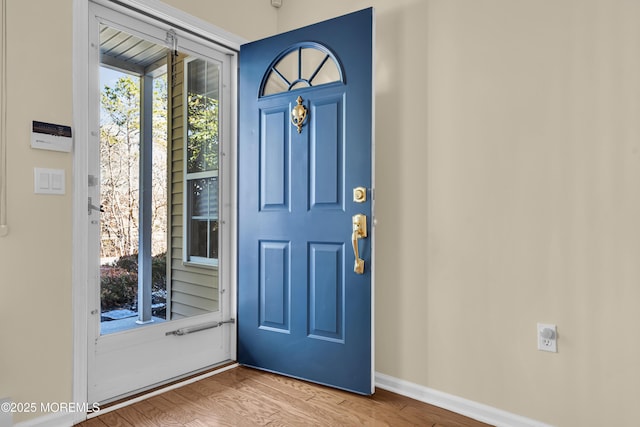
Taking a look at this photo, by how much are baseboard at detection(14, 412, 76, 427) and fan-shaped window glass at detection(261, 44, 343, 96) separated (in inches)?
78.8

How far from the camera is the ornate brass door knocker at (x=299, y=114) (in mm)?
2330

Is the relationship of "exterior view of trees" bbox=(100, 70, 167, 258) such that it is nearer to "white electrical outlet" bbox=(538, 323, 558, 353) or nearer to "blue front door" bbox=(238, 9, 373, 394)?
"blue front door" bbox=(238, 9, 373, 394)

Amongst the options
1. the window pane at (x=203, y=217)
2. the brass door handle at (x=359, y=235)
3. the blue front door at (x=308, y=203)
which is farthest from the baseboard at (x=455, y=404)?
the window pane at (x=203, y=217)

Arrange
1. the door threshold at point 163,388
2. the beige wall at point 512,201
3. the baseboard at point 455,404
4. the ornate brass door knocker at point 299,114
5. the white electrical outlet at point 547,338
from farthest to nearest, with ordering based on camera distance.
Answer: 1. the ornate brass door knocker at point 299,114
2. the door threshold at point 163,388
3. the baseboard at point 455,404
4. the white electrical outlet at point 547,338
5. the beige wall at point 512,201

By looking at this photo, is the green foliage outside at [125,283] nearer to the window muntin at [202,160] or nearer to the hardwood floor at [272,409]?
the window muntin at [202,160]

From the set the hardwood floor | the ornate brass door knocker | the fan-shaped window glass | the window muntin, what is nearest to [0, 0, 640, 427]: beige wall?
the hardwood floor

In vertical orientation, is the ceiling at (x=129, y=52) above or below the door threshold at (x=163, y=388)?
above

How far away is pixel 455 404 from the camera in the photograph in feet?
6.56

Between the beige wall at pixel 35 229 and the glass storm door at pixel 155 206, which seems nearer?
the beige wall at pixel 35 229

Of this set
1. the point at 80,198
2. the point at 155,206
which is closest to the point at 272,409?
the point at 155,206

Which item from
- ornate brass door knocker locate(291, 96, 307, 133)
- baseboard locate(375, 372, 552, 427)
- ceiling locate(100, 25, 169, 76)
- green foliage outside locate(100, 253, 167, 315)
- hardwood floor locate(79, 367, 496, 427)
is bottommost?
hardwood floor locate(79, 367, 496, 427)

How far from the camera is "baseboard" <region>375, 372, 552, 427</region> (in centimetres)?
183

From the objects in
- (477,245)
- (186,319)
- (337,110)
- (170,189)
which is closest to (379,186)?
(337,110)

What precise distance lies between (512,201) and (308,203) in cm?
108
